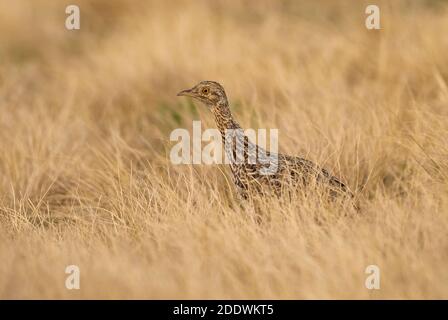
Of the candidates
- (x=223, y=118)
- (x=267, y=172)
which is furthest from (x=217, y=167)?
(x=267, y=172)

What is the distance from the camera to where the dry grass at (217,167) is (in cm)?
471

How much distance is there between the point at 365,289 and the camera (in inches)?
175

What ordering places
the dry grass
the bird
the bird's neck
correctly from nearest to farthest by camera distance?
1. the dry grass
2. the bird
3. the bird's neck

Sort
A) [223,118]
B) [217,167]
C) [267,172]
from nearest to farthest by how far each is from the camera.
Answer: [267,172] → [223,118] → [217,167]

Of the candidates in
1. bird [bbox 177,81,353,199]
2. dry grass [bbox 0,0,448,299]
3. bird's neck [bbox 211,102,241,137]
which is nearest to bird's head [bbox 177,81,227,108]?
bird's neck [bbox 211,102,241,137]

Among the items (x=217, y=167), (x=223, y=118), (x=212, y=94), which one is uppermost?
(x=212, y=94)

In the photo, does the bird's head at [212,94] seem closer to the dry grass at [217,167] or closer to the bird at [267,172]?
the bird at [267,172]

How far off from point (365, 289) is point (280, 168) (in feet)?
4.88

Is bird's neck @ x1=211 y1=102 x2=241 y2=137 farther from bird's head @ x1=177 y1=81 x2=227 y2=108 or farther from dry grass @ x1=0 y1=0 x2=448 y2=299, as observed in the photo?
dry grass @ x1=0 y1=0 x2=448 y2=299

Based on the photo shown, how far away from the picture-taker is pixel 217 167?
659 cm

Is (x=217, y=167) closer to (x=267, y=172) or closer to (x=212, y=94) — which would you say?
(x=212, y=94)

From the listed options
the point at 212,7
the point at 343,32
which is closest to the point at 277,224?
the point at 343,32

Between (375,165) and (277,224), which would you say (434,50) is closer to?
(375,165)

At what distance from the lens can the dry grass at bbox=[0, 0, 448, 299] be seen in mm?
4711
